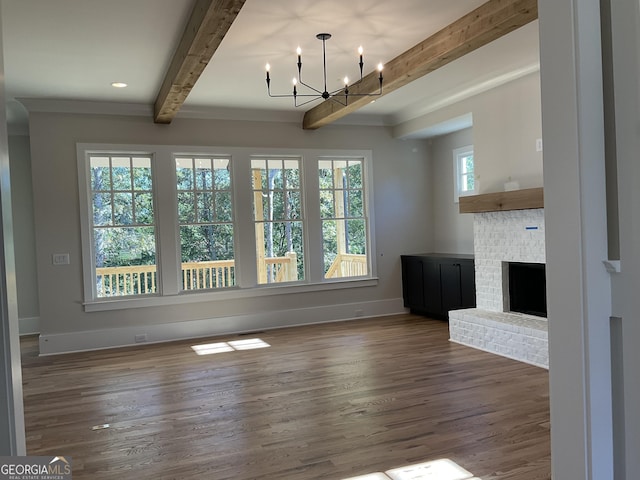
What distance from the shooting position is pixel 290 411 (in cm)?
361

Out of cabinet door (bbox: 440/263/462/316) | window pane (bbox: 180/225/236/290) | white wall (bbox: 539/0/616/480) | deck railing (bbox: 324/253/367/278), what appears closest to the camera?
white wall (bbox: 539/0/616/480)

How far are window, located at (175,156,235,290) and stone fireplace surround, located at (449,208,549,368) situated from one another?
3.07 m

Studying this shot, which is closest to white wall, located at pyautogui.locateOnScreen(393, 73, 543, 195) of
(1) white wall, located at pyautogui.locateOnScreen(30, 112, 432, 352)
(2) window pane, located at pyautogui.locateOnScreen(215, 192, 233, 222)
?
(1) white wall, located at pyautogui.locateOnScreen(30, 112, 432, 352)

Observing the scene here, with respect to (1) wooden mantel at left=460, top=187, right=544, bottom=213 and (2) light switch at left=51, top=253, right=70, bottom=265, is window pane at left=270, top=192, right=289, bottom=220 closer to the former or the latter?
(1) wooden mantel at left=460, top=187, right=544, bottom=213

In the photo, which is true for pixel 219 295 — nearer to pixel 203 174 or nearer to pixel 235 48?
pixel 203 174

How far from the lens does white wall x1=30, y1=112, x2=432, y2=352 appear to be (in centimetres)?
584

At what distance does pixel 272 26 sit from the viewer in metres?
3.81

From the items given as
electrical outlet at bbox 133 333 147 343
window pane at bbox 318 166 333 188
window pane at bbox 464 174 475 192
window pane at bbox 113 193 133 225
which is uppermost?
window pane at bbox 318 166 333 188

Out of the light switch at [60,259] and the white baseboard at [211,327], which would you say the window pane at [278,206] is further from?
the light switch at [60,259]

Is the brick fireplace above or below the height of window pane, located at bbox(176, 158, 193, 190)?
below

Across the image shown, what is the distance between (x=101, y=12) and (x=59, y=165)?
2962 millimetres

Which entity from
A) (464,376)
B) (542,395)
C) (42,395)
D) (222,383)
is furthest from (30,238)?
(542,395)

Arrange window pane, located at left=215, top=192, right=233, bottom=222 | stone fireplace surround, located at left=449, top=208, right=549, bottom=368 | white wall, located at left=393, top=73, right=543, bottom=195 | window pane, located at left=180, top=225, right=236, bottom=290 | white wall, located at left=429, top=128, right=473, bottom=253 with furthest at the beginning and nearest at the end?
1. white wall, located at left=429, top=128, right=473, bottom=253
2. window pane, located at left=215, top=192, right=233, bottom=222
3. window pane, located at left=180, top=225, right=236, bottom=290
4. white wall, located at left=393, top=73, right=543, bottom=195
5. stone fireplace surround, located at left=449, top=208, right=549, bottom=368

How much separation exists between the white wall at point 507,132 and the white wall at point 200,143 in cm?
164
